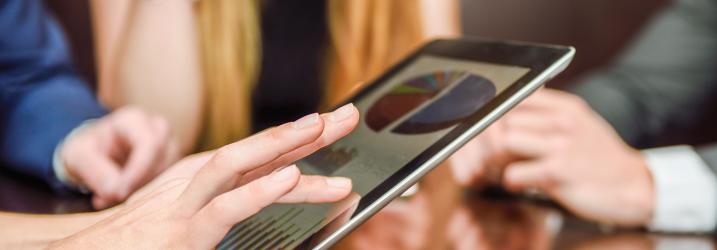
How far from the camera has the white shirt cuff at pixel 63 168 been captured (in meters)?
0.55

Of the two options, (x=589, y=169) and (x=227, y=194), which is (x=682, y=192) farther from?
(x=227, y=194)

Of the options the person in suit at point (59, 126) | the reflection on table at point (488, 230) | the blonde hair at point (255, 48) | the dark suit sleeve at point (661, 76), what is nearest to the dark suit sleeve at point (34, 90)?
the person in suit at point (59, 126)

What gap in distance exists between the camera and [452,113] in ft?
1.21

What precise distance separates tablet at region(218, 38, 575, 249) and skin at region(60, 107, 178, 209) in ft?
0.61

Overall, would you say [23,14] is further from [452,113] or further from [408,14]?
[452,113]

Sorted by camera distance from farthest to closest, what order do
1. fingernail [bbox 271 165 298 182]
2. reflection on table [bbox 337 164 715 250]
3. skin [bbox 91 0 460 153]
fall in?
skin [bbox 91 0 460 153], reflection on table [bbox 337 164 715 250], fingernail [bbox 271 165 298 182]

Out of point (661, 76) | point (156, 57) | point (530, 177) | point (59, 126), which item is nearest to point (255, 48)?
point (156, 57)

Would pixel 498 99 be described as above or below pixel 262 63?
above

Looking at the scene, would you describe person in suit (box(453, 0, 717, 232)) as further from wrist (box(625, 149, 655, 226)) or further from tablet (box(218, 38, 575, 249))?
tablet (box(218, 38, 575, 249))

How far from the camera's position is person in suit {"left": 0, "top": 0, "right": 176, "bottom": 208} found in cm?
53

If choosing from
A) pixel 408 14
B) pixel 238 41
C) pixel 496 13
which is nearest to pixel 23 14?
pixel 238 41

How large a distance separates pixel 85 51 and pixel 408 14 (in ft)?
1.14

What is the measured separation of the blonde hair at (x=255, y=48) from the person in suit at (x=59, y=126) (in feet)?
0.39

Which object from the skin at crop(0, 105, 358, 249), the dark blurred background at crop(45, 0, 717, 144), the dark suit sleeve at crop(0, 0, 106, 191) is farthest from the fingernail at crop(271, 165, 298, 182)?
the dark blurred background at crop(45, 0, 717, 144)
